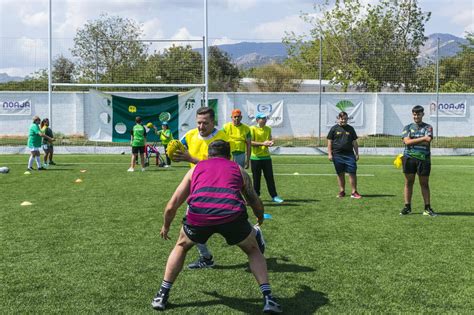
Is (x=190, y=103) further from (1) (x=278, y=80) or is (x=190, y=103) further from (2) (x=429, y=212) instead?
(2) (x=429, y=212)

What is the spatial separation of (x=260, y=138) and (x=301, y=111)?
21.2m

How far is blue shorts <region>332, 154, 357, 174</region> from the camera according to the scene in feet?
36.7

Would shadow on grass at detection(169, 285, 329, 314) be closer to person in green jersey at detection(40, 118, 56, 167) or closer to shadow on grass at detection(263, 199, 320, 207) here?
shadow on grass at detection(263, 199, 320, 207)

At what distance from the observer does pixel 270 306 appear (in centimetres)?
454

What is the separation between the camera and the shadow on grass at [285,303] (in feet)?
15.5

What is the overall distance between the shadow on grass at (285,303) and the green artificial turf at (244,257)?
1 centimetres

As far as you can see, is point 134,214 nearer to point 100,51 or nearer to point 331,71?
point 100,51

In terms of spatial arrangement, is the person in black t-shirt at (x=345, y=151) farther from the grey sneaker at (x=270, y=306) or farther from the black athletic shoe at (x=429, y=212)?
the grey sneaker at (x=270, y=306)

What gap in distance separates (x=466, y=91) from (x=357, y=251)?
27948mm

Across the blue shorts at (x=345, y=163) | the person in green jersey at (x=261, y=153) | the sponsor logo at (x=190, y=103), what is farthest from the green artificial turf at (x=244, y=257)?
the sponsor logo at (x=190, y=103)

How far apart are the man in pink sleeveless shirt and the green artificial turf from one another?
1.42 feet

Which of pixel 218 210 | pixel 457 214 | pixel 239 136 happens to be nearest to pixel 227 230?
pixel 218 210

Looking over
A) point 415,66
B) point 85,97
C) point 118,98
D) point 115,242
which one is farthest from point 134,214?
point 415,66

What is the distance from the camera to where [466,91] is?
1232 inches
